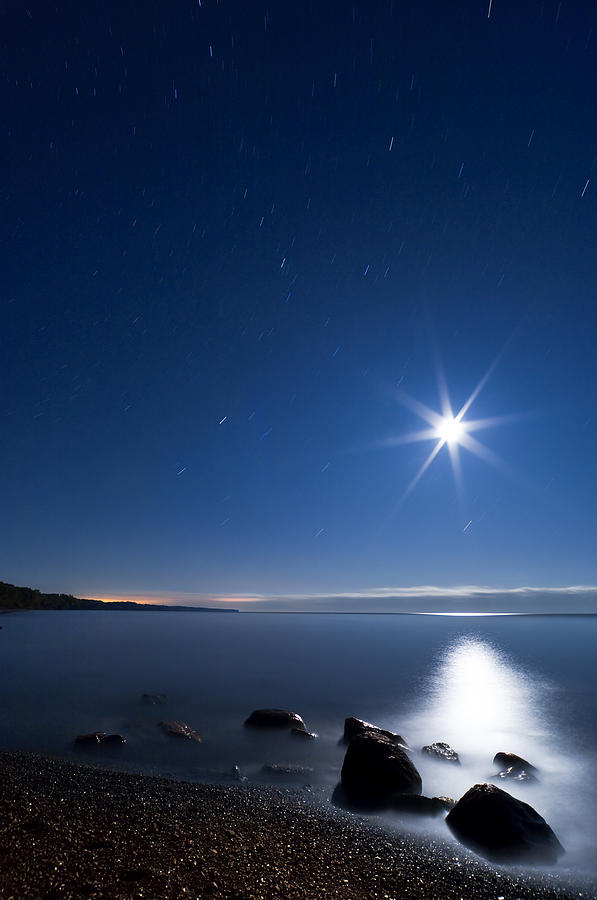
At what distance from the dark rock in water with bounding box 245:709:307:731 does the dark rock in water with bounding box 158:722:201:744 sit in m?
3.85

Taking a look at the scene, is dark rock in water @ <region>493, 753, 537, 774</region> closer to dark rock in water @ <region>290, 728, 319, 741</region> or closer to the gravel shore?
dark rock in water @ <region>290, 728, 319, 741</region>

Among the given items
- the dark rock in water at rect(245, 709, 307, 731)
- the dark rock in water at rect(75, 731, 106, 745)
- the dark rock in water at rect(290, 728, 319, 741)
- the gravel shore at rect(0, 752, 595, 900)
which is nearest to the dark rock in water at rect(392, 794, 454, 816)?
the gravel shore at rect(0, 752, 595, 900)

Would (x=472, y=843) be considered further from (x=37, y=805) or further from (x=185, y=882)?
(x=37, y=805)

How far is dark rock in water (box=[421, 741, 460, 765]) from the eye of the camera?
69.4ft

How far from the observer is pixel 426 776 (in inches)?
730

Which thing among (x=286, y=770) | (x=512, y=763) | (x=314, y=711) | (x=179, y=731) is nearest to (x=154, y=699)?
(x=179, y=731)

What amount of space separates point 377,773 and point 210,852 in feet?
26.8

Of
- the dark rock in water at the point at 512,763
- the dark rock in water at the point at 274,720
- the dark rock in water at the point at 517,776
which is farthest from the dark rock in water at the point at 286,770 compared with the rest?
the dark rock in water at the point at 512,763

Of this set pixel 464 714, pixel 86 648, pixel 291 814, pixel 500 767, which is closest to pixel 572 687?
pixel 464 714

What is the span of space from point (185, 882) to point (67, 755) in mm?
13111

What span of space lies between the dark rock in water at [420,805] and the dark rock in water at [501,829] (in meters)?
0.85

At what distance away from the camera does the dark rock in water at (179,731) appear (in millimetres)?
22109

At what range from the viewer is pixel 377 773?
52.0 feet

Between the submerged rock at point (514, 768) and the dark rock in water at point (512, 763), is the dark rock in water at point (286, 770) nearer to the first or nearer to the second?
the submerged rock at point (514, 768)
